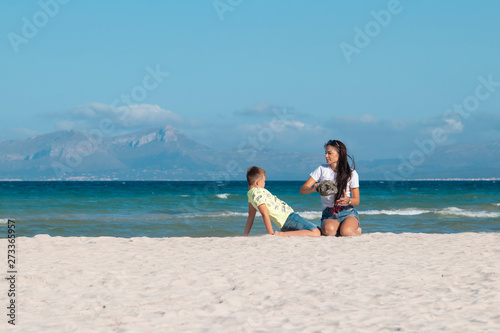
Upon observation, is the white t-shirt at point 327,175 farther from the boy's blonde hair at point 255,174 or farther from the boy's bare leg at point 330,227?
the boy's blonde hair at point 255,174

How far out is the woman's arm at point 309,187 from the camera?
7929 millimetres

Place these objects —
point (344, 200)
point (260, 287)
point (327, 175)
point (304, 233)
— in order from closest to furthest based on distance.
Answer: point (260, 287) < point (344, 200) < point (327, 175) < point (304, 233)

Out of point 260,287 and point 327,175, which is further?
point 327,175

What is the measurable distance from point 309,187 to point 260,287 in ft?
10.0

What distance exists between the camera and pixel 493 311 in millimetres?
4336

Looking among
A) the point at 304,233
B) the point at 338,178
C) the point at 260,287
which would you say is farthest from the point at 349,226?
the point at 260,287

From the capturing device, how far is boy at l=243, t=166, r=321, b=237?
8.54m

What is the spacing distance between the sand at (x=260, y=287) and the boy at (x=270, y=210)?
0.54 meters

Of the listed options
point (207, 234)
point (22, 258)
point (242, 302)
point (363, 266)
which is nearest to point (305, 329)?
point (242, 302)

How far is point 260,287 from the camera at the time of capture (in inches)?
207

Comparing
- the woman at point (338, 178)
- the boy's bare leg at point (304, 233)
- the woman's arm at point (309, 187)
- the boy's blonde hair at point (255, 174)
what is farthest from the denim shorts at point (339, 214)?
the boy's blonde hair at point (255, 174)

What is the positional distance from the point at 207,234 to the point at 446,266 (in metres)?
7.70

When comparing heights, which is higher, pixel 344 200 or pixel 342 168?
pixel 342 168

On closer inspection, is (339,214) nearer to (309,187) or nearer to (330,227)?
(330,227)
